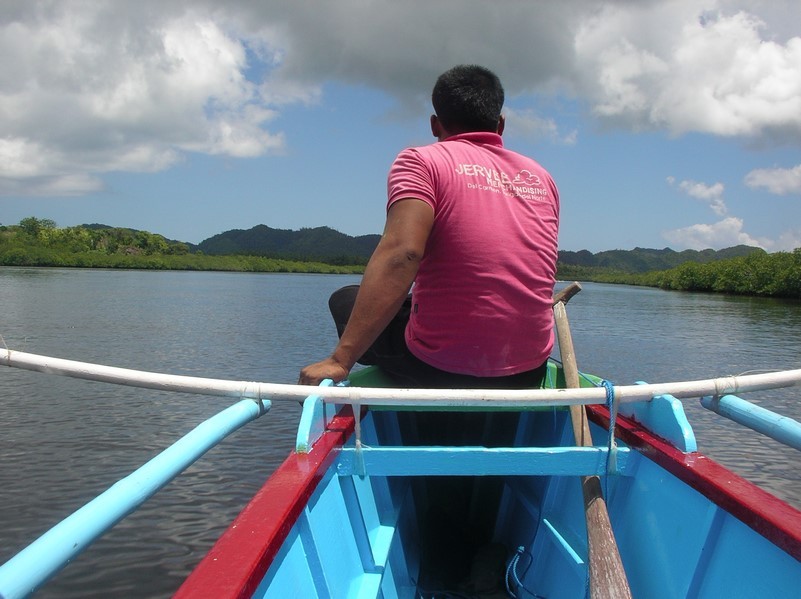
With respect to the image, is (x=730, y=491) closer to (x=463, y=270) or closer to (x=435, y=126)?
(x=463, y=270)

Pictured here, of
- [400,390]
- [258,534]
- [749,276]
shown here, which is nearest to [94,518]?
[258,534]

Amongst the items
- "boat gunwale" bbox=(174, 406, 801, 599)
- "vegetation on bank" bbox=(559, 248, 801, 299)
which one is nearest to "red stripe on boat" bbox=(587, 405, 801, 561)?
"boat gunwale" bbox=(174, 406, 801, 599)

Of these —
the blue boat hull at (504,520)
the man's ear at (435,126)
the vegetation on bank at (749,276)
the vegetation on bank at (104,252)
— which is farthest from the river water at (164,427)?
the vegetation on bank at (104,252)

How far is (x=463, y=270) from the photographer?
8.87 ft

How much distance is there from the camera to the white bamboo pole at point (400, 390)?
85.8 inches

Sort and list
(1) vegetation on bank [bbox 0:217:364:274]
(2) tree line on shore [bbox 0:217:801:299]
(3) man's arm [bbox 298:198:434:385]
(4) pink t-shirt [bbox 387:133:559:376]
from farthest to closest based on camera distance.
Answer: (1) vegetation on bank [bbox 0:217:364:274], (2) tree line on shore [bbox 0:217:801:299], (4) pink t-shirt [bbox 387:133:559:376], (3) man's arm [bbox 298:198:434:385]

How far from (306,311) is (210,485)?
22.3m

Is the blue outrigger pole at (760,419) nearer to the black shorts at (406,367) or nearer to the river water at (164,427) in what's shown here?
the black shorts at (406,367)

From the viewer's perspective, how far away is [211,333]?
59.7ft

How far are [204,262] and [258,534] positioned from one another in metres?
120

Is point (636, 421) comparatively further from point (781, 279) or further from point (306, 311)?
point (781, 279)

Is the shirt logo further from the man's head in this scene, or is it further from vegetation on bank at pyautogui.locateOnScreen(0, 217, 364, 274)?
vegetation on bank at pyautogui.locateOnScreen(0, 217, 364, 274)

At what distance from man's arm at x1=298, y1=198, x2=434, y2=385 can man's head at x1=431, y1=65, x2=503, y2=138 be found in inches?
29.9

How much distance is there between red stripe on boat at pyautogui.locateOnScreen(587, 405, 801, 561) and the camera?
162 cm
